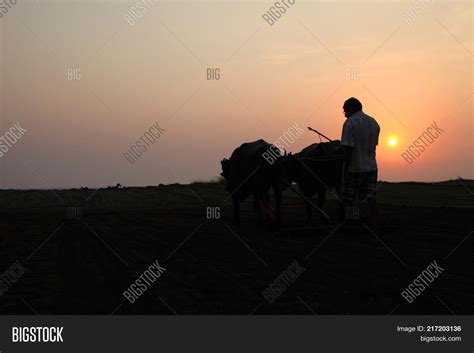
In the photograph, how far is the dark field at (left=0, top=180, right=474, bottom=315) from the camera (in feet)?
22.9

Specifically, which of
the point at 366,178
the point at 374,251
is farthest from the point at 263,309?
the point at 366,178

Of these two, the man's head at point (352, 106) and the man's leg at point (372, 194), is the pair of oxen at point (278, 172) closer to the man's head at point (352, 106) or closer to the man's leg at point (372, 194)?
the man's head at point (352, 106)

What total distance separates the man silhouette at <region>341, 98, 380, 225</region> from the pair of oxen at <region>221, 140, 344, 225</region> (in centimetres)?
259

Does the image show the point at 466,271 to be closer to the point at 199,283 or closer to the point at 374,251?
the point at 374,251

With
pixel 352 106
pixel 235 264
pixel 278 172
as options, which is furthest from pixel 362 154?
pixel 278 172

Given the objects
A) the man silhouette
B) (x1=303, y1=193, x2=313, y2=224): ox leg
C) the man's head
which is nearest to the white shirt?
the man silhouette

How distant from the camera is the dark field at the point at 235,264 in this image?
22.9 ft

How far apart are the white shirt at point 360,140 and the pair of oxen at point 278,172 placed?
2.64 meters

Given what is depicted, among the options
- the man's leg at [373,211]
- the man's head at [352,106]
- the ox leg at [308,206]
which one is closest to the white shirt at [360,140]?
the man's head at [352,106]

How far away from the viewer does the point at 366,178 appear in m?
11.5

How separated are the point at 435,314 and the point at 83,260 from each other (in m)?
5.75

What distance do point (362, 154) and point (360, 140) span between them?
248 millimetres

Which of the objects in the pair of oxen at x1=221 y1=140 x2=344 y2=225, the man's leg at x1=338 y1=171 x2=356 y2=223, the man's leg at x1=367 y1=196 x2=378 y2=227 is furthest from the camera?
the pair of oxen at x1=221 y1=140 x2=344 y2=225

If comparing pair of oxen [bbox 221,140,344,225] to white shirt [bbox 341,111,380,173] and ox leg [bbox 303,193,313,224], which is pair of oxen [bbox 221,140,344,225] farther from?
white shirt [bbox 341,111,380,173]
